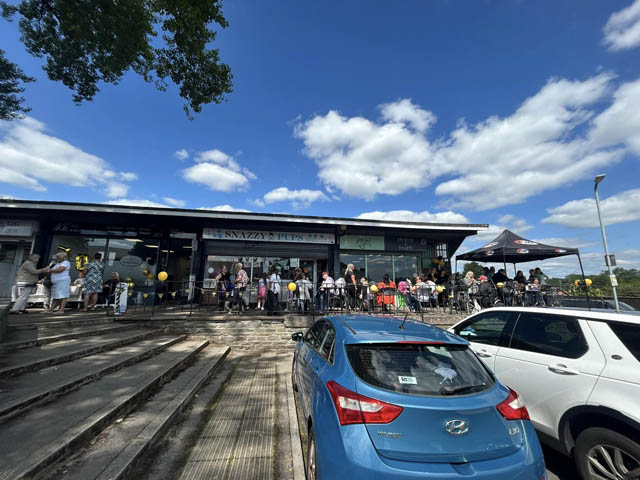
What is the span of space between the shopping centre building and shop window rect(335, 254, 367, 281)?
0.16 feet

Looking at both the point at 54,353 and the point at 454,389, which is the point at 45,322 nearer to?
the point at 54,353

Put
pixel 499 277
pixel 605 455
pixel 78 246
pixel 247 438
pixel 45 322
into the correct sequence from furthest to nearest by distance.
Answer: pixel 499 277 → pixel 78 246 → pixel 45 322 → pixel 247 438 → pixel 605 455

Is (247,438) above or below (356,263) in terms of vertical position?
below

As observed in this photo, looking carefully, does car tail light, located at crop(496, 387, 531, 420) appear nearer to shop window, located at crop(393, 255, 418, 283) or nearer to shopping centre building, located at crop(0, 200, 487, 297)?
shopping centre building, located at crop(0, 200, 487, 297)

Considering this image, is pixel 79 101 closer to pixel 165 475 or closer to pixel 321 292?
pixel 321 292

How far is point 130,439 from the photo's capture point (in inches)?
114

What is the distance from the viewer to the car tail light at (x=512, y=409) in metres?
2.02

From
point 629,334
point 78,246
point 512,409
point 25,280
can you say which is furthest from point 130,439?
point 78,246

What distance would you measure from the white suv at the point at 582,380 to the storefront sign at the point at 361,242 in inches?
361

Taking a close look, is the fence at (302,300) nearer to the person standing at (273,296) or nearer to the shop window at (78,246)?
the person standing at (273,296)

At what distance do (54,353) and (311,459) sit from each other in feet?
15.7

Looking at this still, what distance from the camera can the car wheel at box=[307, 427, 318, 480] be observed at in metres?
2.27

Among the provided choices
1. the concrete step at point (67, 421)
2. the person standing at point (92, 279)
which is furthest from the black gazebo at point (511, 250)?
the person standing at point (92, 279)

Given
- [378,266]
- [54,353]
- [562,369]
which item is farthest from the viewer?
[378,266]
